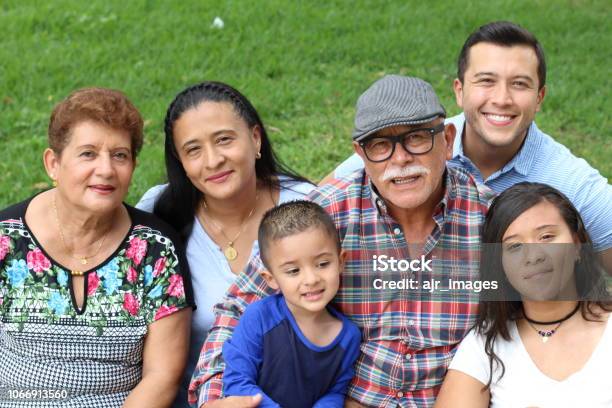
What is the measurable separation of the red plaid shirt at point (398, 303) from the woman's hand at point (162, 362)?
6.1 inches

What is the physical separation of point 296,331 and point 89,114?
1.18 m

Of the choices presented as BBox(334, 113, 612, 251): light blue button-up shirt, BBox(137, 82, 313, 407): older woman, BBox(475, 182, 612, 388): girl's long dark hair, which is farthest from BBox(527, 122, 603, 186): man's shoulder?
BBox(137, 82, 313, 407): older woman

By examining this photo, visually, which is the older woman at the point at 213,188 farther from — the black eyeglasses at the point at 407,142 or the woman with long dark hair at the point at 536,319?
the woman with long dark hair at the point at 536,319

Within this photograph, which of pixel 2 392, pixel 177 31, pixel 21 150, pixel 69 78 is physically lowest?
pixel 2 392

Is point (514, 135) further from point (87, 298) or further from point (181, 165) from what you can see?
point (87, 298)

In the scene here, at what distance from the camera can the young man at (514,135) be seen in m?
3.85

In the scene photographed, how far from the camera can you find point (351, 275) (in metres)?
3.30

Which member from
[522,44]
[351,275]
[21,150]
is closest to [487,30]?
[522,44]

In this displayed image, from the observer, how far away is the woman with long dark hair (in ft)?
9.80

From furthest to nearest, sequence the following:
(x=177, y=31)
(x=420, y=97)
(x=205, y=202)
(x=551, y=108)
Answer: (x=177, y=31) < (x=551, y=108) < (x=205, y=202) < (x=420, y=97)

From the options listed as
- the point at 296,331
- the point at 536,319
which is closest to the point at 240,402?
the point at 296,331

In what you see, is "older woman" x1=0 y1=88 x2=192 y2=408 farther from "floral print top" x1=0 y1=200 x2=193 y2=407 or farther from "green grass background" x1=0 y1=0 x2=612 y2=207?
"green grass background" x1=0 y1=0 x2=612 y2=207

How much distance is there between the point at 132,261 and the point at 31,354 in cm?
55

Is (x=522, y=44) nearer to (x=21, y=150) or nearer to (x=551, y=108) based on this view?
(x=551, y=108)
